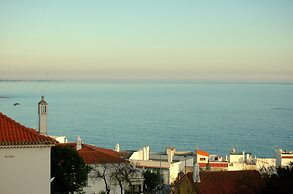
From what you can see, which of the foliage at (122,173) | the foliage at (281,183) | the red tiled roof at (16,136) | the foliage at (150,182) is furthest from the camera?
the foliage at (150,182)

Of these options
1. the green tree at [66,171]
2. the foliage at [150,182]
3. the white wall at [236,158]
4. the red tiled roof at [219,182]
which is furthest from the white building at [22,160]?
the white wall at [236,158]

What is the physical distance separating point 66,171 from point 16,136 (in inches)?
237

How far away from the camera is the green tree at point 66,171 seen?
973 inches

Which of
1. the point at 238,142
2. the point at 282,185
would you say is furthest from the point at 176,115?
the point at 282,185

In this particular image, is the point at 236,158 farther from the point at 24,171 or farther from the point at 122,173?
the point at 24,171

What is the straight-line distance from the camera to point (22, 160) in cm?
1927

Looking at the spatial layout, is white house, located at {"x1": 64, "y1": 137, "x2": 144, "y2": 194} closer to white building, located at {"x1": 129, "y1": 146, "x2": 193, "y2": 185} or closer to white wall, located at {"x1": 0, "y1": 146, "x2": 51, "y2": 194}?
white wall, located at {"x1": 0, "y1": 146, "x2": 51, "y2": 194}

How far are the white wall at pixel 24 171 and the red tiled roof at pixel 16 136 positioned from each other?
282 millimetres

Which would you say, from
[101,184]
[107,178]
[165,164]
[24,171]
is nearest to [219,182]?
[107,178]

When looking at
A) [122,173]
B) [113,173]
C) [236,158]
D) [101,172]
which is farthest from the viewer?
[236,158]

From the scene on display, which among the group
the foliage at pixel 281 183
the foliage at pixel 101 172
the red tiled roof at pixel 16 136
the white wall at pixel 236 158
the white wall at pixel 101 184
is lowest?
the white wall at pixel 236 158

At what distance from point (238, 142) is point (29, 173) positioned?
81614 mm

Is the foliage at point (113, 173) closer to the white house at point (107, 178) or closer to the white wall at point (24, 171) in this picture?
the white house at point (107, 178)

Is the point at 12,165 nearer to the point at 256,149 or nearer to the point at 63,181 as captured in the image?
the point at 63,181
